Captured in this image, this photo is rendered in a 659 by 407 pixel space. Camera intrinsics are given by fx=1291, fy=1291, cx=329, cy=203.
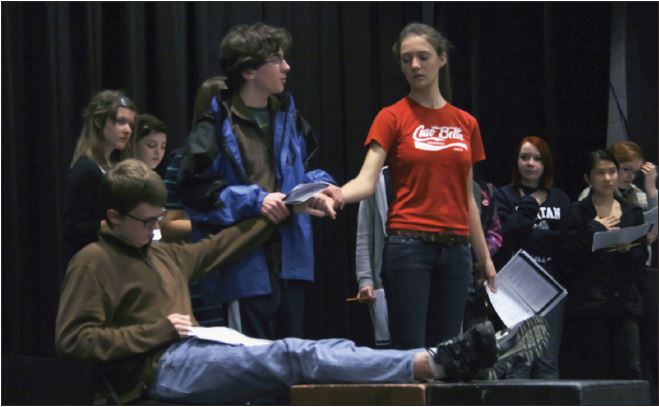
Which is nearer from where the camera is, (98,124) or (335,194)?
(335,194)

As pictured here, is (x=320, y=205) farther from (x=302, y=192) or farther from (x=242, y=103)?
(x=242, y=103)

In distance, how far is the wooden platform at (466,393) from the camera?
290cm

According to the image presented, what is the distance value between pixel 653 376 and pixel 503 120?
1.45m

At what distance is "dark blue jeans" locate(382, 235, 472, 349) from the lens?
375 centimetres

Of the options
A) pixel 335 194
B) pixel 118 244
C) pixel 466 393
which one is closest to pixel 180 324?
pixel 118 244

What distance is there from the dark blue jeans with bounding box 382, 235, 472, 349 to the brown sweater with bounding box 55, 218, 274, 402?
2.25ft

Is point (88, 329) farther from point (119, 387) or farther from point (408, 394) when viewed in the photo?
point (408, 394)

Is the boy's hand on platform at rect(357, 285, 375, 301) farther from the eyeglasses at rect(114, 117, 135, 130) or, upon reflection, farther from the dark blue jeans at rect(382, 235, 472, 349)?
the eyeglasses at rect(114, 117, 135, 130)

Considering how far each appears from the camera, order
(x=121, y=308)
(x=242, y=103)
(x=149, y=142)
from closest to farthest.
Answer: (x=121, y=308)
(x=242, y=103)
(x=149, y=142)

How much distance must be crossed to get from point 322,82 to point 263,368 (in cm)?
275

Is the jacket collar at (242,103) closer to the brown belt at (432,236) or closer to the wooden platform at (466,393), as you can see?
the brown belt at (432,236)

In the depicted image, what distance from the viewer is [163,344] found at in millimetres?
3209

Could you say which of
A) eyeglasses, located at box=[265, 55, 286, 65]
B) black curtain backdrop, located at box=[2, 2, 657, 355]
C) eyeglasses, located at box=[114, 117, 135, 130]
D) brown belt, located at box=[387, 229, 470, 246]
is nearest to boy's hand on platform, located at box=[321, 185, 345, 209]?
brown belt, located at box=[387, 229, 470, 246]

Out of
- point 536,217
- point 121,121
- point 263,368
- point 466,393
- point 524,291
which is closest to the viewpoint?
point 466,393
